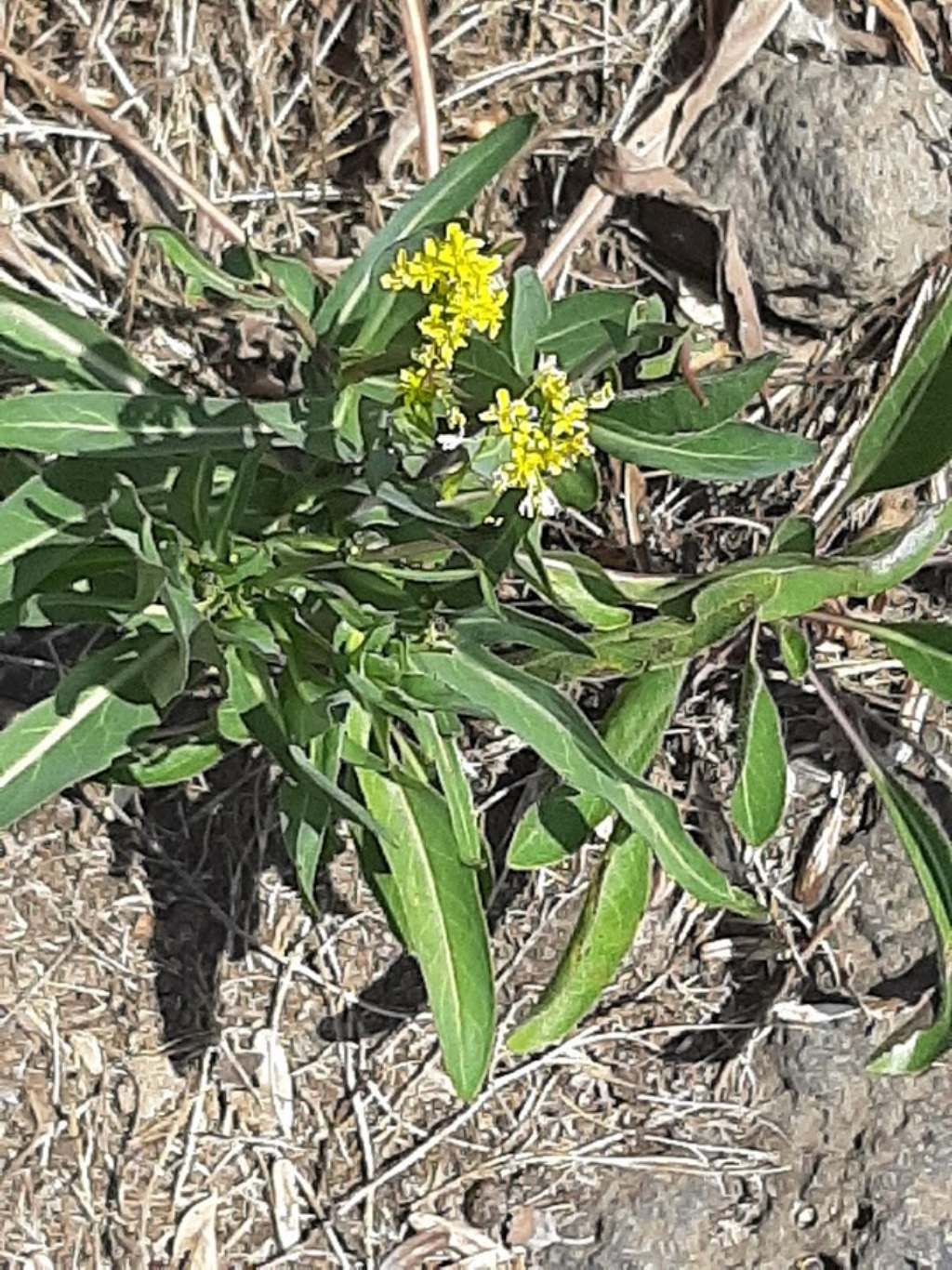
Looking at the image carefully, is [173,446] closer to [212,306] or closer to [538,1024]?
[212,306]

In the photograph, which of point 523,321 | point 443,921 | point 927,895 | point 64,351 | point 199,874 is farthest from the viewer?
point 199,874

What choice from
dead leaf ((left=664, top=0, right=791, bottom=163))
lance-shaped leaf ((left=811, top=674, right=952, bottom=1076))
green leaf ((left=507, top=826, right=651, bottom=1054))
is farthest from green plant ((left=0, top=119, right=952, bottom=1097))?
dead leaf ((left=664, top=0, right=791, bottom=163))

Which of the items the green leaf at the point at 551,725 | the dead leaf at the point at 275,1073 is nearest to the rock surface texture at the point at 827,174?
the green leaf at the point at 551,725

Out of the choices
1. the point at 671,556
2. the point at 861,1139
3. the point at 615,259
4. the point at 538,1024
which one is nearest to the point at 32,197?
the point at 615,259

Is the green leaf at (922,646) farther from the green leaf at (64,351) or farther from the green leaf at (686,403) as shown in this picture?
the green leaf at (64,351)

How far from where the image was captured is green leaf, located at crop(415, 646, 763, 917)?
4.75 ft

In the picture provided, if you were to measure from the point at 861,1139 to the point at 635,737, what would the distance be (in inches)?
31.2

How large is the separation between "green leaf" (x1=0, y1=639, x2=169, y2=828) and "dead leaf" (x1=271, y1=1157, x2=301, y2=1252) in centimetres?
95

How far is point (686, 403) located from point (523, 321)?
24 cm

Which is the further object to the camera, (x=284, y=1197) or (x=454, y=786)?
(x=284, y=1197)

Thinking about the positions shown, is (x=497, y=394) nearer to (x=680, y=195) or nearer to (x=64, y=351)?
(x=64, y=351)

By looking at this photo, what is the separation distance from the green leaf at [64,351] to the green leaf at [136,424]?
102 mm

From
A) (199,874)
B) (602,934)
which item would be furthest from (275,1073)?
(602,934)

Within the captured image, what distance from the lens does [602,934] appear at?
1939 mm
